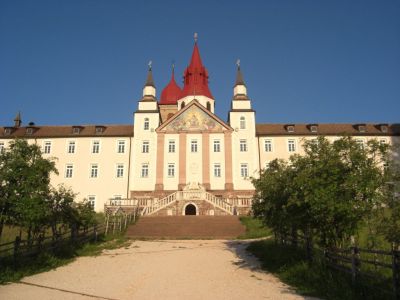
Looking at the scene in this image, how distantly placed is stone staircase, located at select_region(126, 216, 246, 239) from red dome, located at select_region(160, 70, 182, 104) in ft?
115

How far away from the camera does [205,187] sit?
4409 centimetres

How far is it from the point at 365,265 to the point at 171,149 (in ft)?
112

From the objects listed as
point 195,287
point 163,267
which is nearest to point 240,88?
point 163,267

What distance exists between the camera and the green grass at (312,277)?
10.7 meters

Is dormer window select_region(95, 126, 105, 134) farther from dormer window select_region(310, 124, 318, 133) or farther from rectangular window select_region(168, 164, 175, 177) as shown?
dormer window select_region(310, 124, 318, 133)

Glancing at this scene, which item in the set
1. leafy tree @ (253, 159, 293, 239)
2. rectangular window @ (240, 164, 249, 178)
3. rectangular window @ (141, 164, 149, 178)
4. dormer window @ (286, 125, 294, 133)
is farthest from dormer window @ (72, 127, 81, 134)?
leafy tree @ (253, 159, 293, 239)

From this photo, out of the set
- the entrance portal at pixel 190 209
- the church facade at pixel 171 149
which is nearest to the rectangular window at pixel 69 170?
the church facade at pixel 171 149

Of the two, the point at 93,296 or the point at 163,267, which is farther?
the point at 163,267

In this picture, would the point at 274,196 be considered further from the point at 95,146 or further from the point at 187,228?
the point at 95,146

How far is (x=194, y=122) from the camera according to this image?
155ft

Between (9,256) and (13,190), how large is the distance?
2541 mm

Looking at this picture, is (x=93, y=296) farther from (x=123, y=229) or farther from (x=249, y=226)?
(x=249, y=226)

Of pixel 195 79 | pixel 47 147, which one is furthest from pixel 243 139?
pixel 47 147

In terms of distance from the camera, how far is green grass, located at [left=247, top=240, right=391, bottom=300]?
1073cm
